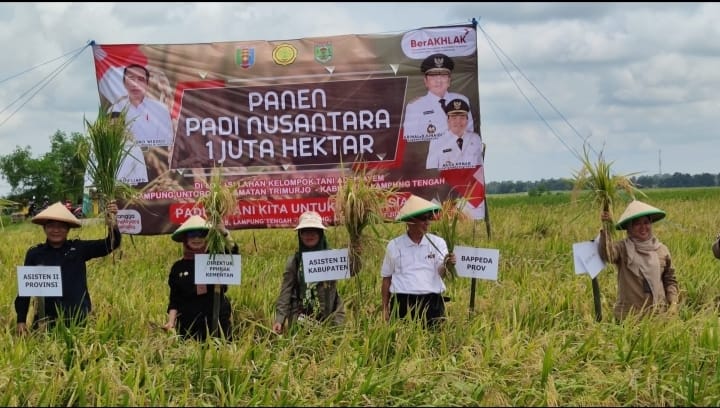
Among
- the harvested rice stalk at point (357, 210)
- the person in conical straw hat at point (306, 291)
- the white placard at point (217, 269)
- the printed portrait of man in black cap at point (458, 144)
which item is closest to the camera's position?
the white placard at point (217, 269)

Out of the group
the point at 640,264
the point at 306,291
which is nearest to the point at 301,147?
the point at 306,291

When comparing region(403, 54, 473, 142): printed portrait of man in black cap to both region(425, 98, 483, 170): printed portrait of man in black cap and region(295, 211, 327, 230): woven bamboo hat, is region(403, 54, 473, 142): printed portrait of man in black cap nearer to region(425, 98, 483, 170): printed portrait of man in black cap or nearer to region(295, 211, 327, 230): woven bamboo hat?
region(425, 98, 483, 170): printed portrait of man in black cap

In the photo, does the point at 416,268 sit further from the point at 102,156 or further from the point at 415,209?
the point at 102,156

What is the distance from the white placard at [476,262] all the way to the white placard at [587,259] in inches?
23.9

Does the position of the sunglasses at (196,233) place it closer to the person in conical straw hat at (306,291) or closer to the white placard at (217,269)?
the white placard at (217,269)

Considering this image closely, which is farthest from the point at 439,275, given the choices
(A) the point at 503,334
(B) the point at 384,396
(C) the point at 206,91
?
(C) the point at 206,91

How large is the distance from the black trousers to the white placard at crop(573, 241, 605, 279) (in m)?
1.09

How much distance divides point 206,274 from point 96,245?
45.3 inches

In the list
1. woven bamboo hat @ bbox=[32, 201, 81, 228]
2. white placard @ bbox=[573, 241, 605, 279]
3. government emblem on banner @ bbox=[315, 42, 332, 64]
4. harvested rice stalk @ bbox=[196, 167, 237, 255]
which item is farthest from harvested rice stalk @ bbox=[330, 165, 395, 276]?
government emblem on banner @ bbox=[315, 42, 332, 64]

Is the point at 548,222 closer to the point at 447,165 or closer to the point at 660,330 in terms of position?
the point at 447,165

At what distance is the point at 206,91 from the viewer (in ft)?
32.7

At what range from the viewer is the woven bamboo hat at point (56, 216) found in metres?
5.21

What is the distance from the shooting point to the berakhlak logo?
32.4 feet

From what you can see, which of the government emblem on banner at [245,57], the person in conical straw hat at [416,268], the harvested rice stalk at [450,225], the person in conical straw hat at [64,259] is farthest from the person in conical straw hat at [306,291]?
the government emblem on banner at [245,57]
